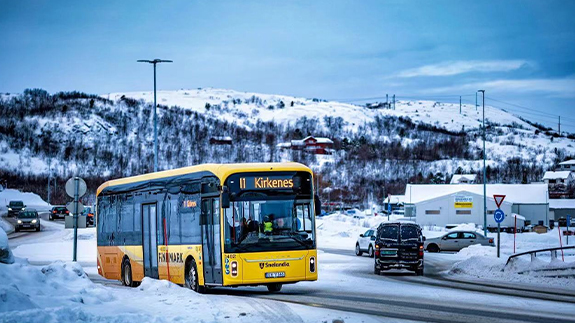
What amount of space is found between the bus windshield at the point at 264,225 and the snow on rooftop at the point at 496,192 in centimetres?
7302

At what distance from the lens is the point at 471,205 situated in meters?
89.5

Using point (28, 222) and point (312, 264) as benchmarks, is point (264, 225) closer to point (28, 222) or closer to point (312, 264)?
point (312, 264)

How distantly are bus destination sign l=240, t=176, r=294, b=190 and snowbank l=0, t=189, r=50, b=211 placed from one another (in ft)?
349

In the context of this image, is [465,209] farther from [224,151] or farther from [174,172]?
[224,151]

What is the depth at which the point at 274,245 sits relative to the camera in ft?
61.7

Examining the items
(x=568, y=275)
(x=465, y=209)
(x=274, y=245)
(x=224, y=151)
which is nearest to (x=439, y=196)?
(x=465, y=209)

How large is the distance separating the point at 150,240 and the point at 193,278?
3.09 m

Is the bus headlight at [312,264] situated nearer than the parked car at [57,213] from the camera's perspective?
Yes

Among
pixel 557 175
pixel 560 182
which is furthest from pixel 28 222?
pixel 557 175

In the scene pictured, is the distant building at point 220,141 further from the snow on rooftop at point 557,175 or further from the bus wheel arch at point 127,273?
the bus wheel arch at point 127,273

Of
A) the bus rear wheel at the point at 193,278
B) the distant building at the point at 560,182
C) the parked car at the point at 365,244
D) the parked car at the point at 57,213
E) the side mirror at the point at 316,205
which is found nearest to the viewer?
the side mirror at the point at 316,205

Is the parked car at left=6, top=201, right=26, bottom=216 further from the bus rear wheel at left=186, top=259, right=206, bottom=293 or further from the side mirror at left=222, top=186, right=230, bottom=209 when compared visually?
the side mirror at left=222, top=186, right=230, bottom=209

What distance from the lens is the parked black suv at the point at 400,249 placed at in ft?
90.2

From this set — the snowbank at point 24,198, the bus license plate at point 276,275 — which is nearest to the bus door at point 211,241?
the bus license plate at point 276,275
